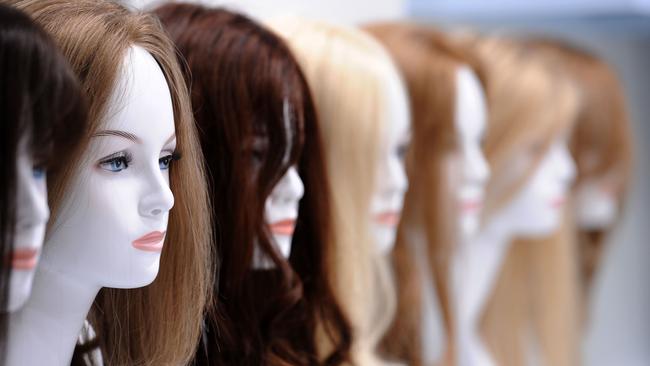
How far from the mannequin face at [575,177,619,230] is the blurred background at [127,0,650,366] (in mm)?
385

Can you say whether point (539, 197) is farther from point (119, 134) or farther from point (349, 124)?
point (119, 134)

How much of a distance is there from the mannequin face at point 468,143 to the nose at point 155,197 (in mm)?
783

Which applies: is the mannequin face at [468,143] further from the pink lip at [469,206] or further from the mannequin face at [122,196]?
the mannequin face at [122,196]

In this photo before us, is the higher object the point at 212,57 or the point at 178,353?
the point at 212,57

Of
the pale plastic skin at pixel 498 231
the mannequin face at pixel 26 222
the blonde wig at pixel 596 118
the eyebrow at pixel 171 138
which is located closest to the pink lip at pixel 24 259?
the mannequin face at pixel 26 222

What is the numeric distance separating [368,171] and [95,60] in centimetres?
60

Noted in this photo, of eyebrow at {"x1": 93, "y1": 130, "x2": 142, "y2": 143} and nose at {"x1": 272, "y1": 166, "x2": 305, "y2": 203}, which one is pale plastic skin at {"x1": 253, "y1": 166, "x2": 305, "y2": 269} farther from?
eyebrow at {"x1": 93, "y1": 130, "x2": 142, "y2": 143}

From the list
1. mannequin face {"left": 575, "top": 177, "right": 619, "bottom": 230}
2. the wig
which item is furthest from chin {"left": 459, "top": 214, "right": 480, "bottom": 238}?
the wig

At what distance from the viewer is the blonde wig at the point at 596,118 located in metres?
2.12

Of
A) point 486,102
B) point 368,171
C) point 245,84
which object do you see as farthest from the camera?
point 486,102

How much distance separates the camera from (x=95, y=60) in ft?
2.78

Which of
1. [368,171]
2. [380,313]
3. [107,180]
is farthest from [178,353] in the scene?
[380,313]

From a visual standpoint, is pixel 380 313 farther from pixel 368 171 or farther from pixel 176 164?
pixel 176 164

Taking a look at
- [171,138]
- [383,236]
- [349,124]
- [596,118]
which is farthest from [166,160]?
[596,118]
